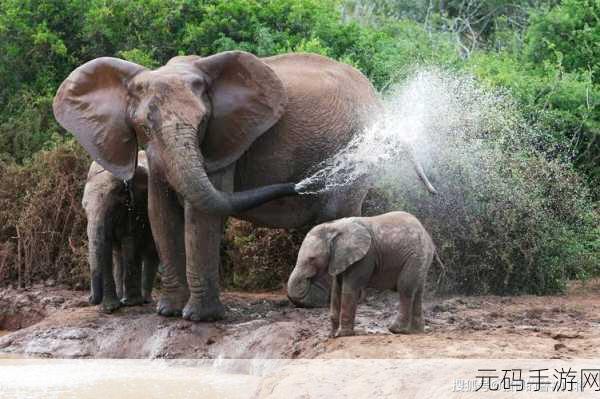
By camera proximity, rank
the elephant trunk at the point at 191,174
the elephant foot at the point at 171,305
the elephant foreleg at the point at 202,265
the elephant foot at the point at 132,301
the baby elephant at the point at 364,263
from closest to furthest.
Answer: the baby elephant at the point at 364,263 < the elephant trunk at the point at 191,174 < the elephant foreleg at the point at 202,265 < the elephant foot at the point at 171,305 < the elephant foot at the point at 132,301

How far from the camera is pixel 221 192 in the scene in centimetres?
989

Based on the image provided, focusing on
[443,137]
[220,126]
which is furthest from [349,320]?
[443,137]

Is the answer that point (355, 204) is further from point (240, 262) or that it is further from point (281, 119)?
point (240, 262)

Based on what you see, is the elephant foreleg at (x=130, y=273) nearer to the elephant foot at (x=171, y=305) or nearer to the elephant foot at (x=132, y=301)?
the elephant foot at (x=132, y=301)

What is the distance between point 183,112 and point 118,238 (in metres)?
1.87

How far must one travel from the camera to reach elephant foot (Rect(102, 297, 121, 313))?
34.5 feet

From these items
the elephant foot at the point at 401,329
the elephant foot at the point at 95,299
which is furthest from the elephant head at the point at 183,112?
the elephant foot at the point at 401,329

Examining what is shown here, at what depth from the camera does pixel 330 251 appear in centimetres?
879

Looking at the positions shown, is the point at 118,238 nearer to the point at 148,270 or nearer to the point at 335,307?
the point at 148,270

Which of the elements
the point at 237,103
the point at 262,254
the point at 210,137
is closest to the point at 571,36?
the point at 262,254

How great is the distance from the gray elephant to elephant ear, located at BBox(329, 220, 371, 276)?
2.49 meters

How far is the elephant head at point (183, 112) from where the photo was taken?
9609mm

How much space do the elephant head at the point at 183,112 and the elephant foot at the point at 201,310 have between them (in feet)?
2.70

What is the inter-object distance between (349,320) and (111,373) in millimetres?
1926
